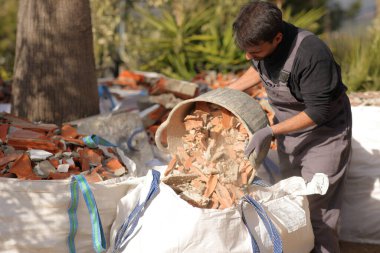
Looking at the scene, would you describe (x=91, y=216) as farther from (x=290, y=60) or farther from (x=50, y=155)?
(x=290, y=60)

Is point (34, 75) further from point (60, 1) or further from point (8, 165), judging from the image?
point (8, 165)

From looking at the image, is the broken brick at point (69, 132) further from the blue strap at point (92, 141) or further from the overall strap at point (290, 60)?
the overall strap at point (290, 60)

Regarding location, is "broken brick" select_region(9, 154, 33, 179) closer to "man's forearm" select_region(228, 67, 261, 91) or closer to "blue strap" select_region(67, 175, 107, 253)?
"blue strap" select_region(67, 175, 107, 253)

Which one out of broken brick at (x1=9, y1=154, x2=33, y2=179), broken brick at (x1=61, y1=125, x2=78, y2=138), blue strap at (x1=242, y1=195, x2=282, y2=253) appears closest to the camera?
blue strap at (x1=242, y1=195, x2=282, y2=253)

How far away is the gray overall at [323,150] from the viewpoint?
3.16m

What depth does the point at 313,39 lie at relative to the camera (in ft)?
9.57

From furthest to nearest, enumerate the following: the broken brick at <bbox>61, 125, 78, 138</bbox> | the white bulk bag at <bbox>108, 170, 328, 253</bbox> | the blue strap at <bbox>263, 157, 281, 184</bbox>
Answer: the blue strap at <bbox>263, 157, 281, 184</bbox>, the broken brick at <bbox>61, 125, 78, 138</bbox>, the white bulk bag at <bbox>108, 170, 328, 253</bbox>

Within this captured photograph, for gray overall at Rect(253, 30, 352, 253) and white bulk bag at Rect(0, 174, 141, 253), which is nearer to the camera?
white bulk bag at Rect(0, 174, 141, 253)

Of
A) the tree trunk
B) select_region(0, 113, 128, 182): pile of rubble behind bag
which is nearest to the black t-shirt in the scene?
select_region(0, 113, 128, 182): pile of rubble behind bag

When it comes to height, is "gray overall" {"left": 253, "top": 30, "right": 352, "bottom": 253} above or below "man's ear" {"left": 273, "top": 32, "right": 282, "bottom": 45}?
below

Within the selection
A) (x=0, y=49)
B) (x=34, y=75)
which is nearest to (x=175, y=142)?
(x=34, y=75)

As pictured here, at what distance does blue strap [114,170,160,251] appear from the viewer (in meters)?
2.64

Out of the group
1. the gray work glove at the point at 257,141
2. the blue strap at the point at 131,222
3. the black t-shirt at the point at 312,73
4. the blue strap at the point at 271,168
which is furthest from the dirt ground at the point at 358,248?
the blue strap at the point at 131,222

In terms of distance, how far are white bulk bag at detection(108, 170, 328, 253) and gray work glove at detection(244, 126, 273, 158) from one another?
8.8 inches
